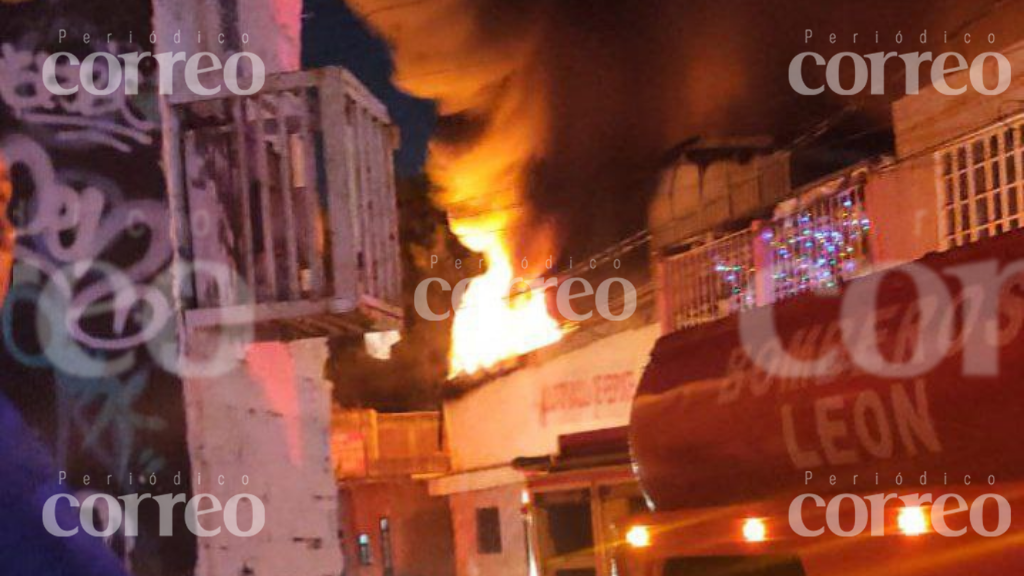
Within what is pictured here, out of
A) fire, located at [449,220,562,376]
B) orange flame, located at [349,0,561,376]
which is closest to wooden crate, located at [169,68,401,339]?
orange flame, located at [349,0,561,376]

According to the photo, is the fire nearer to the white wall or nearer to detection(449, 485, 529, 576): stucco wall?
the white wall

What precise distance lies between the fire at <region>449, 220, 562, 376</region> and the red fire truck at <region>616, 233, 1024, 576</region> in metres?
10.5

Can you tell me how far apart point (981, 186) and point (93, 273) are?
21.6ft

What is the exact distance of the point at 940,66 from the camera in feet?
36.5

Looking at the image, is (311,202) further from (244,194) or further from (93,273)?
(93,273)

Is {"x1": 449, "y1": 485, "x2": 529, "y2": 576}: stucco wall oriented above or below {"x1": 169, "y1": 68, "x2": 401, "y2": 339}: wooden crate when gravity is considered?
below

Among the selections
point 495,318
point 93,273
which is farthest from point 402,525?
point 93,273

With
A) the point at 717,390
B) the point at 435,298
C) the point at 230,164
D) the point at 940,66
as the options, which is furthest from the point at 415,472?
the point at 230,164

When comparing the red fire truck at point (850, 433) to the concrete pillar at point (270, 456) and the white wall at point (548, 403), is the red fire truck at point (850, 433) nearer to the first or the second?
the concrete pillar at point (270, 456)

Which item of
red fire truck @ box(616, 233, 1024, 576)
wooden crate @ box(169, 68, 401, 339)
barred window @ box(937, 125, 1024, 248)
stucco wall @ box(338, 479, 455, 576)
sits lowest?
stucco wall @ box(338, 479, 455, 576)

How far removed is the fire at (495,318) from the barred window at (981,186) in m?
8.19

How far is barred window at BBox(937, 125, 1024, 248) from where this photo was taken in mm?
7965

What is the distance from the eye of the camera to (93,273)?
12.2ft

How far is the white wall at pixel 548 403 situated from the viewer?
46.0ft
